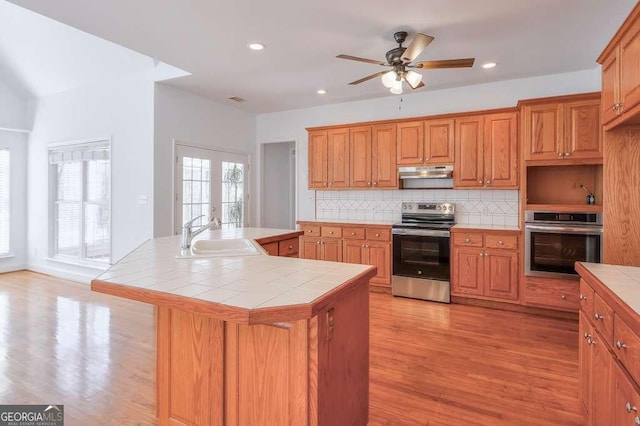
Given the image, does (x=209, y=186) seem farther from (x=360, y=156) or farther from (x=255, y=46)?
(x=255, y=46)

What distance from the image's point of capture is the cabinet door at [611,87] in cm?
211

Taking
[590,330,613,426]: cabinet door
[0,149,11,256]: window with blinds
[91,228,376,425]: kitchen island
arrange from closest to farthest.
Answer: [91,228,376,425]: kitchen island, [590,330,613,426]: cabinet door, [0,149,11,256]: window with blinds

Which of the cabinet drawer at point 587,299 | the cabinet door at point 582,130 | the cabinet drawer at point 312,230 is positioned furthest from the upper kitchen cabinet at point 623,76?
the cabinet drawer at point 312,230

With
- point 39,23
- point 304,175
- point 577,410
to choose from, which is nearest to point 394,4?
point 577,410

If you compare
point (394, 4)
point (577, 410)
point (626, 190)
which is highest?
point (394, 4)

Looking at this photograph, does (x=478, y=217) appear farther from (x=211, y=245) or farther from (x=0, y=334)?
(x=0, y=334)

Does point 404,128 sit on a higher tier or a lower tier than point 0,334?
higher

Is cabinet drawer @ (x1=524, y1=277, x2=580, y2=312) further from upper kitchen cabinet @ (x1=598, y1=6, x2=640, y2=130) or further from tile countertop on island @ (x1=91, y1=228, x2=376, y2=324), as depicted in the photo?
tile countertop on island @ (x1=91, y1=228, x2=376, y2=324)

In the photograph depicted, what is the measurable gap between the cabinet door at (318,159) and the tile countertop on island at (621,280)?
364 cm

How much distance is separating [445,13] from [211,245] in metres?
2.57

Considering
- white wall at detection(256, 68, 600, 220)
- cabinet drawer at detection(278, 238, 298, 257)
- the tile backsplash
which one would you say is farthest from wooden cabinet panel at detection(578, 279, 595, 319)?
white wall at detection(256, 68, 600, 220)

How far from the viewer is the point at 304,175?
5695 millimetres

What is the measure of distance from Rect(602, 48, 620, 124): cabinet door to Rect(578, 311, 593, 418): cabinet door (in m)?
1.30

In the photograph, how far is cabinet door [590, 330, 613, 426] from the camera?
57.2 inches
